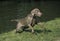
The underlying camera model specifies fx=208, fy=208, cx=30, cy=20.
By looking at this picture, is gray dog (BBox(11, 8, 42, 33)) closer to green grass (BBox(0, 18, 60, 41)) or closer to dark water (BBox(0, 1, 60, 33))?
green grass (BBox(0, 18, 60, 41))

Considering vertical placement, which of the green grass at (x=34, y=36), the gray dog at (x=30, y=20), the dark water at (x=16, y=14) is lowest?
the dark water at (x=16, y=14)

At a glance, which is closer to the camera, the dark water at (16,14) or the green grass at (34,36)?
the green grass at (34,36)

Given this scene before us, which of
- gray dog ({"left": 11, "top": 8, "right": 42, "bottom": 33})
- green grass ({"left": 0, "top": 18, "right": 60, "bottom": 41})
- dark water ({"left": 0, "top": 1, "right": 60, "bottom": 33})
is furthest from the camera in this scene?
dark water ({"left": 0, "top": 1, "right": 60, "bottom": 33})

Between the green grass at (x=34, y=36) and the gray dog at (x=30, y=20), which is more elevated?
the gray dog at (x=30, y=20)

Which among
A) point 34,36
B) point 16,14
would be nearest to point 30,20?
point 34,36

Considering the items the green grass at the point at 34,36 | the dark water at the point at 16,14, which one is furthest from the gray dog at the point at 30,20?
the dark water at the point at 16,14

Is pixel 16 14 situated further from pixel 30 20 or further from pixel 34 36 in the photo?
pixel 34 36

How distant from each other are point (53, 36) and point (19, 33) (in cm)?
130

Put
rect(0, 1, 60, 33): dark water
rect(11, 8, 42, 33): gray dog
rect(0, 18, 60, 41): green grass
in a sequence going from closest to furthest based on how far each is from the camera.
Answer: rect(0, 18, 60, 41): green grass
rect(11, 8, 42, 33): gray dog
rect(0, 1, 60, 33): dark water

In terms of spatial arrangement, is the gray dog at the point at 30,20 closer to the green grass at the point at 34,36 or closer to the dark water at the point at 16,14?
the green grass at the point at 34,36

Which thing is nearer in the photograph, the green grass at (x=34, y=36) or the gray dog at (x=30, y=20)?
the green grass at (x=34, y=36)

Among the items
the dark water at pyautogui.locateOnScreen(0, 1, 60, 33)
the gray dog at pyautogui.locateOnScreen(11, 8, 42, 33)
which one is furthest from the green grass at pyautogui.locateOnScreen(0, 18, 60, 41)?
the dark water at pyautogui.locateOnScreen(0, 1, 60, 33)

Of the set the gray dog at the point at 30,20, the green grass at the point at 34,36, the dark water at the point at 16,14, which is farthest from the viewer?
the dark water at the point at 16,14

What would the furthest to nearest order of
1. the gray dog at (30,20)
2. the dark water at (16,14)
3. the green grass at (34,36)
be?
the dark water at (16,14) < the gray dog at (30,20) < the green grass at (34,36)
